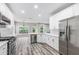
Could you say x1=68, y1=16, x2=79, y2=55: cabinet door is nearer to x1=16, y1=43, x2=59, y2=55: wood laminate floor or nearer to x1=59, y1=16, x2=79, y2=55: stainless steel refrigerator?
x1=59, y1=16, x2=79, y2=55: stainless steel refrigerator

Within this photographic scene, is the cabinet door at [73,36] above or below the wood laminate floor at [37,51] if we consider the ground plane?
above

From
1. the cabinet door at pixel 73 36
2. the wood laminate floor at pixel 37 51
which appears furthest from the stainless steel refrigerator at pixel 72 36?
the wood laminate floor at pixel 37 51

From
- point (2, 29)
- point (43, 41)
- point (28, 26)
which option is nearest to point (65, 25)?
point (2, 29)

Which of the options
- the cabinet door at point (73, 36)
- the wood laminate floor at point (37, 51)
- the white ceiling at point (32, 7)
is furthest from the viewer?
the wood laminate floor at point (37, 51)

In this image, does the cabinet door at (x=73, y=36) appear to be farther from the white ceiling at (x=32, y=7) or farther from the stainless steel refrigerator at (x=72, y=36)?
the white ceiling at (x=32, y=7)

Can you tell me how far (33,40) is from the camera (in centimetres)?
645

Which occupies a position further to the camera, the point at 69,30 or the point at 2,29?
the point at 2,29

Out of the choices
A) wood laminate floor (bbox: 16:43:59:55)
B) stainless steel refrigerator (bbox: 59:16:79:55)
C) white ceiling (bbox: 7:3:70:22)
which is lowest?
wood laminate floor (bbox: 16:43:59:55)

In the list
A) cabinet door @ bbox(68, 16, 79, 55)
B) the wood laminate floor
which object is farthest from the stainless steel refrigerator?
the wood laminate floor

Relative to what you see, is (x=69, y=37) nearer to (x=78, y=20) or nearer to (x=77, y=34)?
(x=77, y=34)

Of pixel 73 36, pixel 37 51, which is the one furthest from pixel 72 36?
pixel 37 51

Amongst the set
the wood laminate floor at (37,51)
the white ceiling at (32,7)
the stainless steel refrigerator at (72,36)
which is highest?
the white ceiling at (32,7)

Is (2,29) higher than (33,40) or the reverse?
higher
